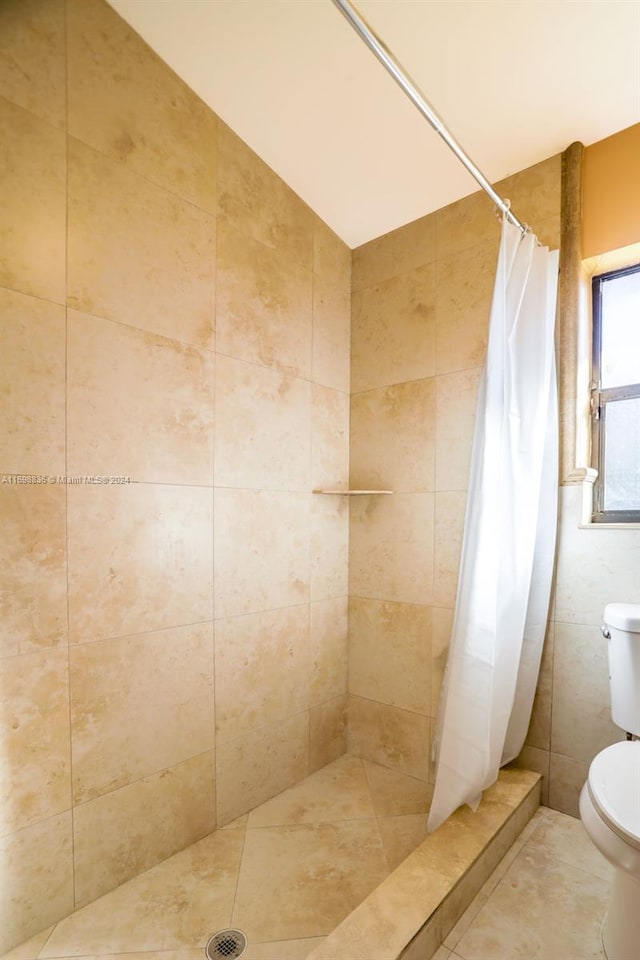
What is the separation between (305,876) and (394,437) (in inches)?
63.0

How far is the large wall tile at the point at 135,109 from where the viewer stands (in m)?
1.38

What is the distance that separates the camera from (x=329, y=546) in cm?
219

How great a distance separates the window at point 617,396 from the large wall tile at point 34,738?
6.08 ft

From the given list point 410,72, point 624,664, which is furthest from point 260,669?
point 410,72

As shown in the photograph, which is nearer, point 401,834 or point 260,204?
point 401,834

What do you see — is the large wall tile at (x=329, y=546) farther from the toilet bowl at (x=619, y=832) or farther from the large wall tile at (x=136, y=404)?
the toilet bowl at (x=619, y=832)

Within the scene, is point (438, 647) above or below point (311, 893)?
above

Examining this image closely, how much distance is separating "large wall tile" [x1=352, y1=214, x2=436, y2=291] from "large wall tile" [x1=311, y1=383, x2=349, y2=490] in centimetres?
58

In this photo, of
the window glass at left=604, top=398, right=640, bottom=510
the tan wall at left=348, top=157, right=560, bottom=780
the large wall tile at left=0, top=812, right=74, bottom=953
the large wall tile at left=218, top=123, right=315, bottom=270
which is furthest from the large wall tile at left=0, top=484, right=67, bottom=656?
the window glass at left=604, top=398, right=640, bottom=510

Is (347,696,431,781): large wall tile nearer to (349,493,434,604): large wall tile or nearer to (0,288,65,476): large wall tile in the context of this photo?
(349,493,434,604): large wall tile

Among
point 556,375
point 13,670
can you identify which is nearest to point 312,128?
point 556,375

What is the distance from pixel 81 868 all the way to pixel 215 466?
1.23m

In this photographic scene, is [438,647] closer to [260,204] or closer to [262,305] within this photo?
[262,305]

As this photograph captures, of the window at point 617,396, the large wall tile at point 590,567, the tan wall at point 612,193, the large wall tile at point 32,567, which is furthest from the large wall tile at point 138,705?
the tan wall at point 612,193
